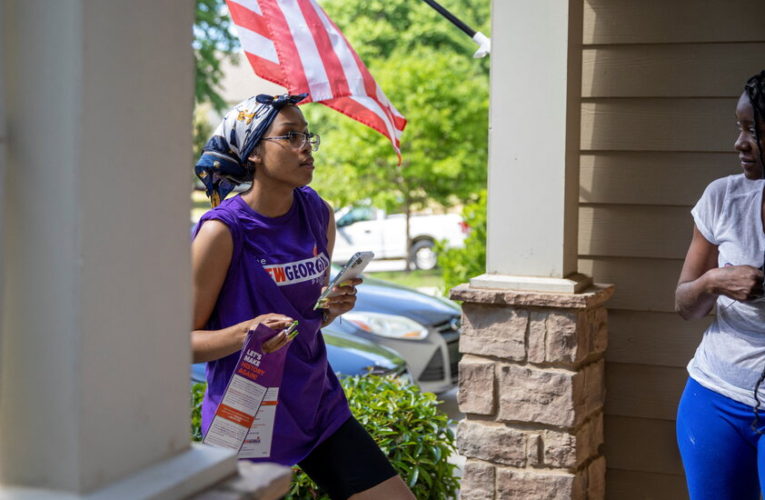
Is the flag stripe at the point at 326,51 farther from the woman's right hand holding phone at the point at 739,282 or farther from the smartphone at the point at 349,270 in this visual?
the woman's right hand holding phone at the point at 739,282

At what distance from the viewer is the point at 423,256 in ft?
70.2

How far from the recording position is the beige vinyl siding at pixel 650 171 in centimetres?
423

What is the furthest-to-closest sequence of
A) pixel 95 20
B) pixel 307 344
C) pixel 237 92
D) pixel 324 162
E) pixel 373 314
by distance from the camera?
1. pixel 237 92
2. pixel 324 162
3. pixel 373 314
4. pixel 307 344
5. pixel 95 20

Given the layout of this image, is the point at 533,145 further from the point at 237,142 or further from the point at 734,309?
the point at 237,142

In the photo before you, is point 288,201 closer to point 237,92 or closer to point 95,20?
point 95,20

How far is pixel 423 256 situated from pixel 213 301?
18.4m

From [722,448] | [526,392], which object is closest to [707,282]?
[722,448]

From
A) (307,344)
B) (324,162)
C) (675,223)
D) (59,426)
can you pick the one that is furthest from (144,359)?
(324,162)

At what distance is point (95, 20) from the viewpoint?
141 cm

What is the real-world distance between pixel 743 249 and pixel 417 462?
1.61 meters

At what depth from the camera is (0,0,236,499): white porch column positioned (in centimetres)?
140

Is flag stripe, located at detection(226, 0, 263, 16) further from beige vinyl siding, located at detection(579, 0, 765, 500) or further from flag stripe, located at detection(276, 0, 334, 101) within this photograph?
beige vinyl siding, located at detection(579, 0, 765, 500)

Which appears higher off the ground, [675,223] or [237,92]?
[237,92]

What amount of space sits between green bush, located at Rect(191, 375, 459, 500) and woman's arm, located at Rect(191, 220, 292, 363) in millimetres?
1124
